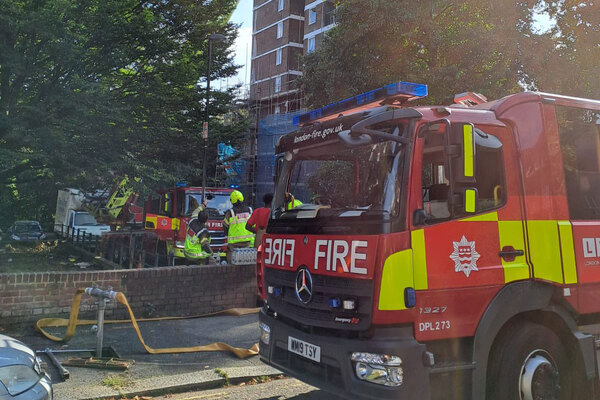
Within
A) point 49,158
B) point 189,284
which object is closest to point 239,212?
point 189,284

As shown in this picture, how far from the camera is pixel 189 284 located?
756cm

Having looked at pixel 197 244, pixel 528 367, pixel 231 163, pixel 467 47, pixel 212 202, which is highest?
pixel 231 163

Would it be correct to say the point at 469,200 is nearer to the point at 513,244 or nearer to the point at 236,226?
the point at 513,244

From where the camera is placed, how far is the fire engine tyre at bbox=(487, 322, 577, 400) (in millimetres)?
3518

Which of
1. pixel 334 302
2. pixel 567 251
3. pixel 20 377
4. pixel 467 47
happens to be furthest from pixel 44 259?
pixel 567 251

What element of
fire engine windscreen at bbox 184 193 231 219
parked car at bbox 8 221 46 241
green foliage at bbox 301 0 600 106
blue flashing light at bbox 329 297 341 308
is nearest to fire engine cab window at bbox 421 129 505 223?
blue flashing light at bbox 329 297 341 308

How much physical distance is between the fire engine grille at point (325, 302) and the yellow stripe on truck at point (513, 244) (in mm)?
1127

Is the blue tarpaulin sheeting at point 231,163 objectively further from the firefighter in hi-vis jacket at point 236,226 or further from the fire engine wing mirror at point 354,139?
the fire engine wing mirror at point 354,139

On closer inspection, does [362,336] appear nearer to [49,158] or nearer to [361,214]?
[361,214]

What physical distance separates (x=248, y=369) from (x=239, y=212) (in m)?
3.83

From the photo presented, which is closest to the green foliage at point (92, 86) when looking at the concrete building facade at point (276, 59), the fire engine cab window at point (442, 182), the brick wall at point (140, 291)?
the brick wall at point (140, 291)

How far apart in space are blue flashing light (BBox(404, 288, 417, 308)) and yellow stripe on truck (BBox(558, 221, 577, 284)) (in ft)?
4.79

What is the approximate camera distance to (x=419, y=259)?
10.8ft

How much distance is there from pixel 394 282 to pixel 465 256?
2.13ft
